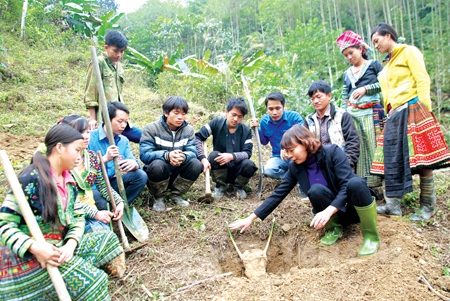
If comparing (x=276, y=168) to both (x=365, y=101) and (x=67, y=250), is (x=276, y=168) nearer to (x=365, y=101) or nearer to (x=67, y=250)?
(x=365, y=101)

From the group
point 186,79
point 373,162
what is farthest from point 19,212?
point 186,79

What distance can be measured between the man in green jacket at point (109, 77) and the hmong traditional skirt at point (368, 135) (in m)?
2.48

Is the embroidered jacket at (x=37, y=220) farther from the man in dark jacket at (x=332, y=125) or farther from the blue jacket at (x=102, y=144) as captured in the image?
the man in dark jacket at (x=332, y=125)

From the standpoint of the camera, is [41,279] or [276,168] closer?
[41,279]

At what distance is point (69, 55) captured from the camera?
8398mm

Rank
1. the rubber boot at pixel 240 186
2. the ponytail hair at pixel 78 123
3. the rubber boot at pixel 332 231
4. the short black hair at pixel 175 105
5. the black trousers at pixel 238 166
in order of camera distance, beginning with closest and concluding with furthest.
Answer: the ponytail hair at pixel 78 123, the rubber boot at pixel 332 231, the short black hair at pixel 175 105, the black trousers at pixel 238 166, the rubber boot at pixel 240 186

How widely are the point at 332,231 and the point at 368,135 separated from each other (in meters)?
1.17

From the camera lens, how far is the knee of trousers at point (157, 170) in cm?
285

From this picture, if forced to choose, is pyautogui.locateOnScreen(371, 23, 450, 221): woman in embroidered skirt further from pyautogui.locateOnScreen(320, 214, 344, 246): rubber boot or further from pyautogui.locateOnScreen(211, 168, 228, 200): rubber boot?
pyautogui.locateOnScreen(211, 168, 228, 200): rubber boot

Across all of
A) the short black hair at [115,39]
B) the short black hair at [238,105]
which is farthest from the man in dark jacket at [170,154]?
the short black hair at [115,39]

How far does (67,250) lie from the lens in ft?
5.08

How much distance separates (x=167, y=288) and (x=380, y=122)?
2615mm

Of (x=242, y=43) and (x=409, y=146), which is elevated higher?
(x=242, y=43)

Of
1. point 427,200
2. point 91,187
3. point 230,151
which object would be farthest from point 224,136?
point 427,200
